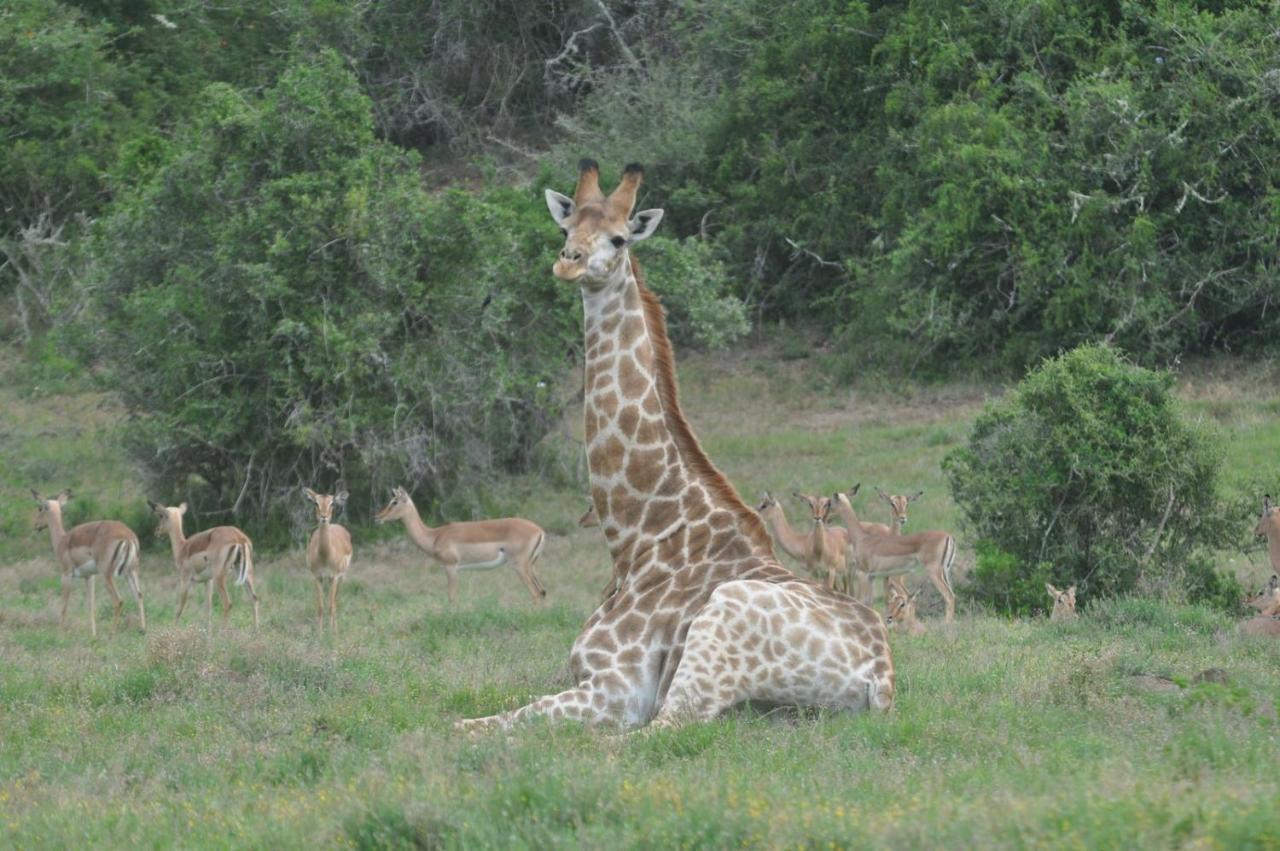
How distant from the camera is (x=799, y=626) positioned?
8.84 metres

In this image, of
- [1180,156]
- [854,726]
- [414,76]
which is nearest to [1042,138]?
[1180,156]

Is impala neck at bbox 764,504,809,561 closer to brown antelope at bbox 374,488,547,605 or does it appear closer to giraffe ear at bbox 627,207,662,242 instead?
brown antelope at bbox 374,488,547,605

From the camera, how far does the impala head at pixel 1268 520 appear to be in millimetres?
14570

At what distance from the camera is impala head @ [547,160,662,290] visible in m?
9.77

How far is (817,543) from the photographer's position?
16031mm

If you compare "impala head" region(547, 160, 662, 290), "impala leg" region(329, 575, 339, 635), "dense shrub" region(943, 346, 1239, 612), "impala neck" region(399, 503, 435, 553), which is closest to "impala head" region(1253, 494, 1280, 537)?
"dense shrub" region(943, 346, 1239, 612)

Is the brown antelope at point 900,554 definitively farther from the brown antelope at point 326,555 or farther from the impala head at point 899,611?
the brown antelope at point 326,555

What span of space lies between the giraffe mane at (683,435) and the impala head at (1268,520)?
6.38 m

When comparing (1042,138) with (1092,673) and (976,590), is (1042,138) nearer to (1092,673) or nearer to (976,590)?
(976,590)

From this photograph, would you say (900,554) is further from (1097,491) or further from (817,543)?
(1097,491)

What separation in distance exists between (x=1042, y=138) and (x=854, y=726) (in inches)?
701

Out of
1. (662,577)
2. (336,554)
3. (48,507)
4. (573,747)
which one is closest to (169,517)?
(48,507)

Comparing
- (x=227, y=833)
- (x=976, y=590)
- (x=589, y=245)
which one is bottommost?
(x=976, y=590)

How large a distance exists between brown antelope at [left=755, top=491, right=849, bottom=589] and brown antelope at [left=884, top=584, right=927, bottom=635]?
1164mm
